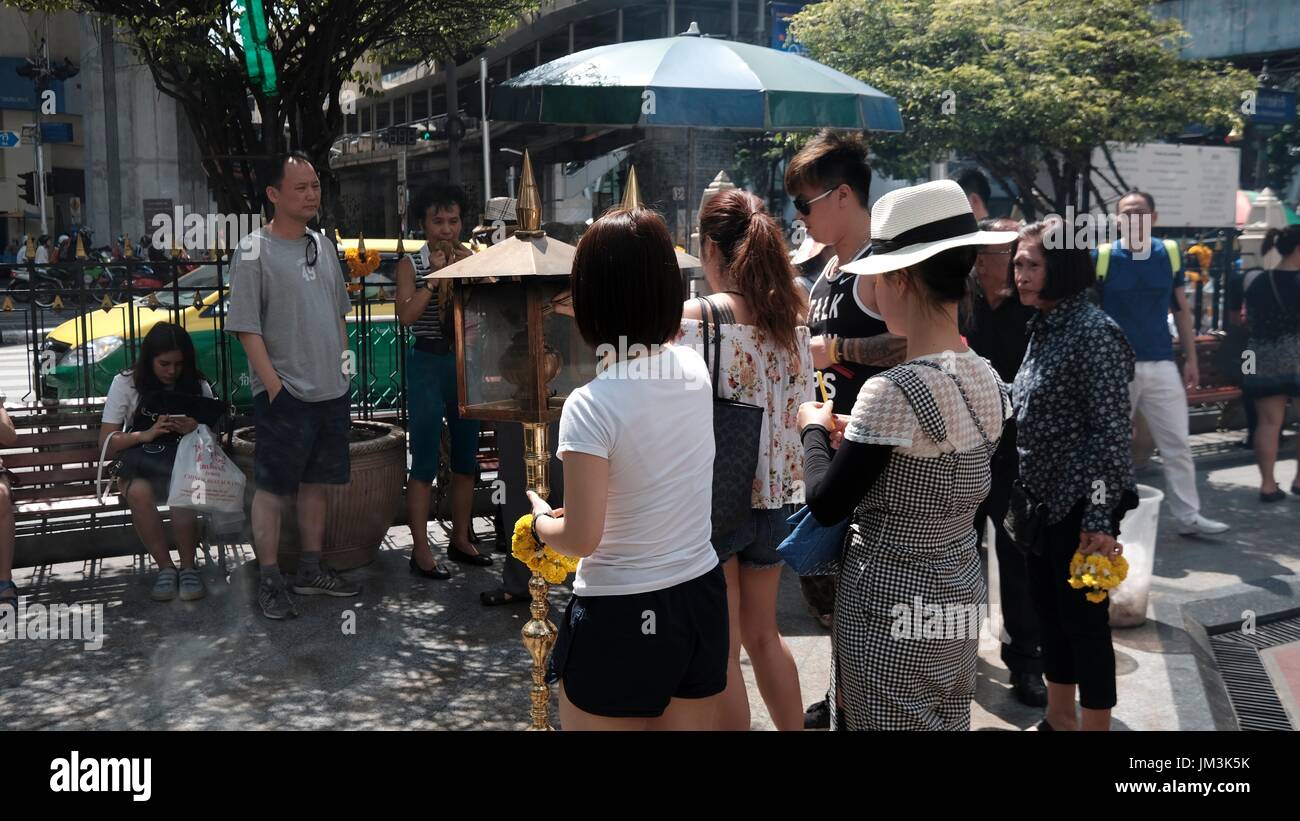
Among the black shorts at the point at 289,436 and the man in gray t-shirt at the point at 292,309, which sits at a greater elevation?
the man in gray t-shirt at the point at 292,309

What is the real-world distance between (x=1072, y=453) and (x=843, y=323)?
84 cm

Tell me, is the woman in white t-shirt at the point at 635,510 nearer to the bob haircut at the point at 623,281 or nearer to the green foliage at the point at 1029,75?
the bob haircut at the point at 623,281

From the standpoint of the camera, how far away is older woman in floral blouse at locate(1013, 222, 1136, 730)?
3756 mm

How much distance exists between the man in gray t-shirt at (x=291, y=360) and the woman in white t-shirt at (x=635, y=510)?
3163mm

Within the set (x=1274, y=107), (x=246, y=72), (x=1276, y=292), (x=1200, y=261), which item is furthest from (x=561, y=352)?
(x=1274, y=107)

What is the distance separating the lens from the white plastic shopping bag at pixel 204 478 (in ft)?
18.8

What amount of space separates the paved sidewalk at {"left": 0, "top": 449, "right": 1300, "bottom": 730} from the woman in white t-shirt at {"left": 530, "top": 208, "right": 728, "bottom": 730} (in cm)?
185

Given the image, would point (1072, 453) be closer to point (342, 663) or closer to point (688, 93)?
point (342, 663)

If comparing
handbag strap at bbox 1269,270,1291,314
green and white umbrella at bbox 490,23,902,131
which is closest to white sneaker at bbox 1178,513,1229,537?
handbag strap at bbox 1269,270,1291,314

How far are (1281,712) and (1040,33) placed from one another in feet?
32.9

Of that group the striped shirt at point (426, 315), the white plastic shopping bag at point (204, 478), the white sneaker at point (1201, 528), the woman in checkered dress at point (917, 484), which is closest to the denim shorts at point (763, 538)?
the woman in checkered dress at point (917, 484)
